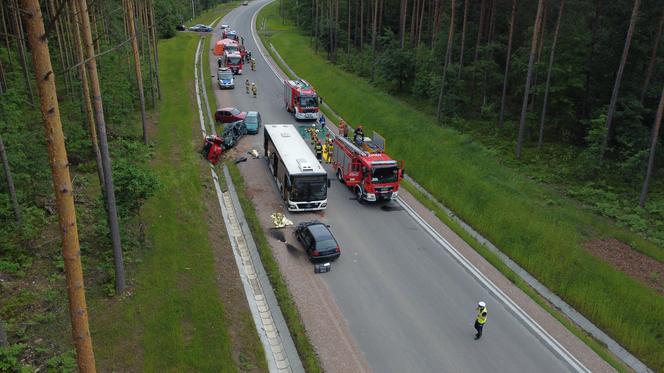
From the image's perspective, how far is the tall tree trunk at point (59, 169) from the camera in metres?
6.38

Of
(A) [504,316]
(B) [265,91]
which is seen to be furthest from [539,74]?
(B) [265,91]

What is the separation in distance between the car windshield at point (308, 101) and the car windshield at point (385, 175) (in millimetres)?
16806

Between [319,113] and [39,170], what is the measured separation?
28103 mm

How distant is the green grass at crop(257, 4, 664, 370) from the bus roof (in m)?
8.09

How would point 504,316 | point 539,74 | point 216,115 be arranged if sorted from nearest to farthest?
1. point 504,316
2. point 539,74
3. point 216,115

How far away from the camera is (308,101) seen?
40.7 metres

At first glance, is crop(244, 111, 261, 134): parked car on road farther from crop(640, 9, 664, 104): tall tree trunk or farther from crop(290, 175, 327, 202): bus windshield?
crop(640, 9, 664, 104): tall tree trunk

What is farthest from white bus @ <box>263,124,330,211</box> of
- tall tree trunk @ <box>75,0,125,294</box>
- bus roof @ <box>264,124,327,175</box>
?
tall tree trunk @ <box>75,0,125,294</box>

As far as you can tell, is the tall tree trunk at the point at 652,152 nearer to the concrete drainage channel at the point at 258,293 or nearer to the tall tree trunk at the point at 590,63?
the tall tree trunk at the point at 590,63

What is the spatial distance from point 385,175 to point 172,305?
13.8 meters

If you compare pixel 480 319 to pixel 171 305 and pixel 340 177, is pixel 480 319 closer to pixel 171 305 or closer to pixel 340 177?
pixel 171 305

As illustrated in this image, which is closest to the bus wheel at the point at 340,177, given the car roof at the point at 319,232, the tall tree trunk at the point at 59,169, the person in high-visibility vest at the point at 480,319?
the car roof at the point at 319,232

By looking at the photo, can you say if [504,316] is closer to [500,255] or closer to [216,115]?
[500,255]

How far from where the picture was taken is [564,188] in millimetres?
28047
